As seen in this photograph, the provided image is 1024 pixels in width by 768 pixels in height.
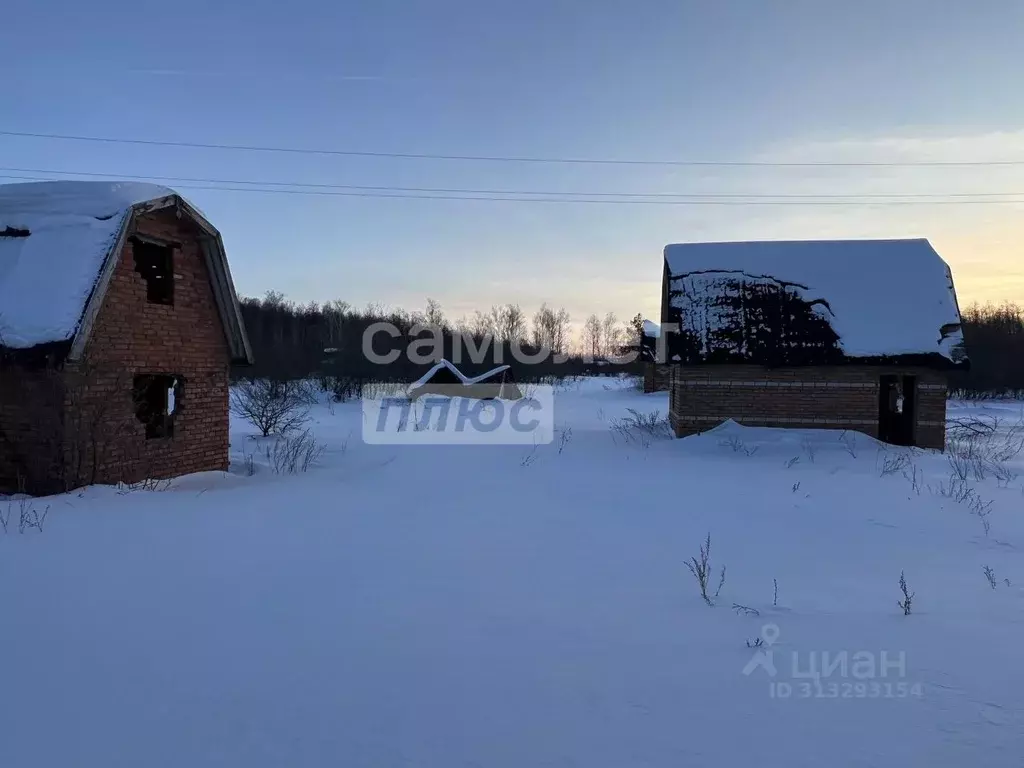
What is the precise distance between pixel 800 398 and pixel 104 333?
14.8 metres

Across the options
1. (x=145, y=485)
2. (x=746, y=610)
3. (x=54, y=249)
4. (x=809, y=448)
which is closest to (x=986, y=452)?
(x=809, y=448)

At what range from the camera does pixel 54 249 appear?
8359mm

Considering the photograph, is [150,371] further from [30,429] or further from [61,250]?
[61,250]

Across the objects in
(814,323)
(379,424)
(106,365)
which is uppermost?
(814,323)

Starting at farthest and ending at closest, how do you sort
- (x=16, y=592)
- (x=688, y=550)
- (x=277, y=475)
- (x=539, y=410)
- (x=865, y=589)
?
(x=539, y=410), (x=277, y=475), (x=688, y=550), (x=865, y=589), (x=16, y=592)

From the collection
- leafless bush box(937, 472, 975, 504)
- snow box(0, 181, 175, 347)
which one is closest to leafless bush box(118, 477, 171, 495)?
snow box(0, 181, 175, 347)

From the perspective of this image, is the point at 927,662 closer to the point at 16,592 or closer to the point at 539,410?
the point at 16,592

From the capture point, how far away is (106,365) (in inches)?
331

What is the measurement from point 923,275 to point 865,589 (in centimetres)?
1459

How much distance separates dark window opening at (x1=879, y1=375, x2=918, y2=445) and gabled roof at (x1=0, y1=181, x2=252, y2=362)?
55.0ft

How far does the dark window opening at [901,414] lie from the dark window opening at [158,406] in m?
16.1

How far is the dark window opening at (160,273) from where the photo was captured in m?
9.61

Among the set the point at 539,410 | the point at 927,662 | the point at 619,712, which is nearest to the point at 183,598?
the point at 619,712

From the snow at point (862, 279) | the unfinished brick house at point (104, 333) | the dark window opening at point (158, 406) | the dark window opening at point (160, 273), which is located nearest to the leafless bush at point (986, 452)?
the snow at point (862, 279)
